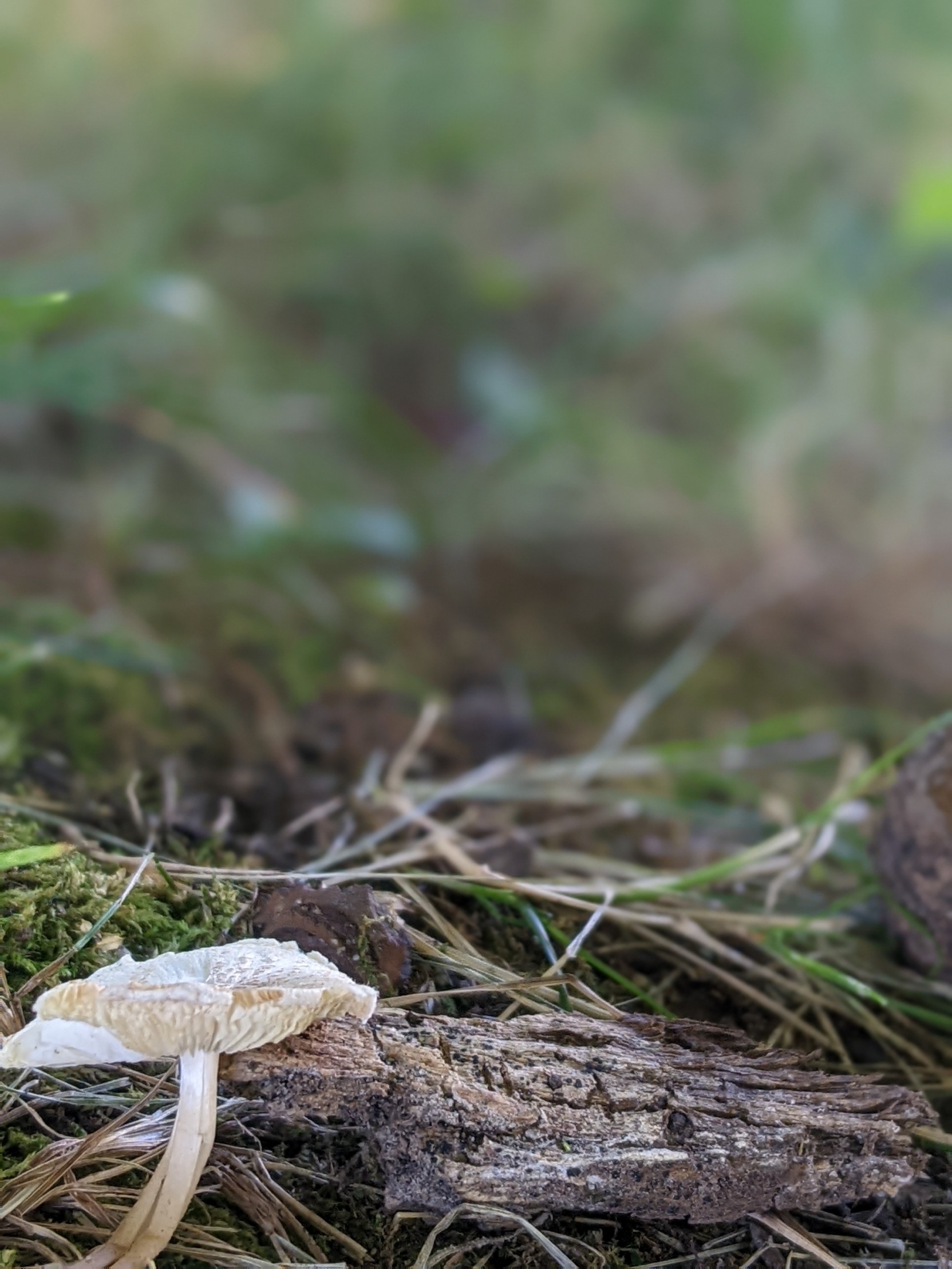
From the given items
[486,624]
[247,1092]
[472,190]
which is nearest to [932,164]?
[472,190]

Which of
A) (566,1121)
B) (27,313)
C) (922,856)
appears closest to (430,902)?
(566,1121)

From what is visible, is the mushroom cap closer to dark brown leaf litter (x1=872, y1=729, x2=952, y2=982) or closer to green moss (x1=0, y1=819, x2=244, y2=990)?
green moss (x1=0, y1=819, x2=244, y2=990)

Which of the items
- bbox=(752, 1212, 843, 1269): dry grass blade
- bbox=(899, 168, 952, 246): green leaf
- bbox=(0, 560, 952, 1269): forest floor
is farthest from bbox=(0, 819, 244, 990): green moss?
bbox=(899, 168, 952, 246): green leaf

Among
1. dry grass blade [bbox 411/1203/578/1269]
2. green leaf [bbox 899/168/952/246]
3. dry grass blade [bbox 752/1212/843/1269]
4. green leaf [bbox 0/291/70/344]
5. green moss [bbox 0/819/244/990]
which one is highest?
green leaf [bbox 899/168/952/246]

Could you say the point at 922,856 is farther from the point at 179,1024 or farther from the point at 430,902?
the point at 179,1024

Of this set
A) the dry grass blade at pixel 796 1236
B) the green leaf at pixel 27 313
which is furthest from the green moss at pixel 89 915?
the green leaf at pixel 27 313

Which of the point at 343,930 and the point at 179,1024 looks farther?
the point at 343,930

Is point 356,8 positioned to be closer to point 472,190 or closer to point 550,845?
point 472,190
